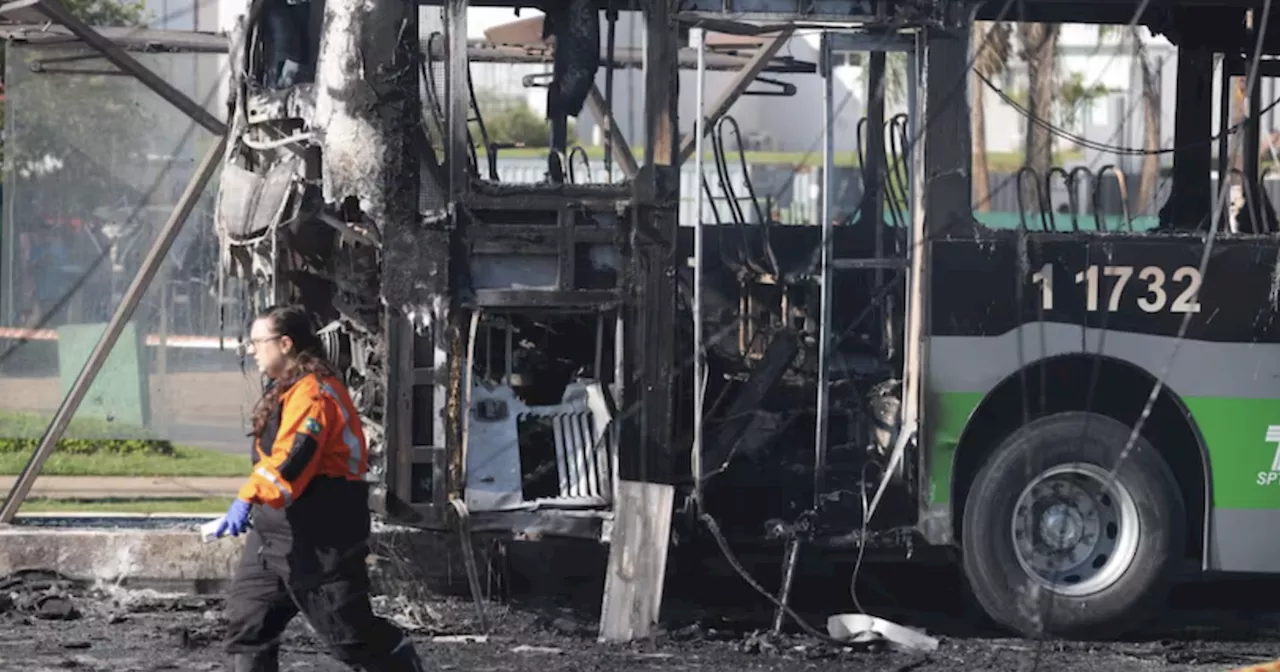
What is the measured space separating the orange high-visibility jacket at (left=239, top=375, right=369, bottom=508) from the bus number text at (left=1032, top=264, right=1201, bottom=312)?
3.48 metres

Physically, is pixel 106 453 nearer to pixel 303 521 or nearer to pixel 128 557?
pixel 128 557

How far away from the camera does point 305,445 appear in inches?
233

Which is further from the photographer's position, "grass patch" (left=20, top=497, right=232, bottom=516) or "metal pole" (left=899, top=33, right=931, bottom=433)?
"grass patch" (left=20, top=497, right=232, bottom=516)

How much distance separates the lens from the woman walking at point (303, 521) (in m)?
5.95

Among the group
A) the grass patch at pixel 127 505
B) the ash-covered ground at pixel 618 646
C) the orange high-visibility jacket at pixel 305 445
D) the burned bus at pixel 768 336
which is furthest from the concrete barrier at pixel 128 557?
the orange high-visibility jacket at pixel 305 445

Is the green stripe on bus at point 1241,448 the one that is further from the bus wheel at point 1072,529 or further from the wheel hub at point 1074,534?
the wheel hub at point 1074,534

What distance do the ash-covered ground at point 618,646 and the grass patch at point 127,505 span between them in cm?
231

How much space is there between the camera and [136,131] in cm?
1307

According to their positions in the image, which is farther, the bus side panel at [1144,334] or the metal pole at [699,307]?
the bus side panel at [1144,334]

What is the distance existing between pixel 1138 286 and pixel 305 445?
13.5 feet

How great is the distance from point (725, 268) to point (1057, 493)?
6.69 feet

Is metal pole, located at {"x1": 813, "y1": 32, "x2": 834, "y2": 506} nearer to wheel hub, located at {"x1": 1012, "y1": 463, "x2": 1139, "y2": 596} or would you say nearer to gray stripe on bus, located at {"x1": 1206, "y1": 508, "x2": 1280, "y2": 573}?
wheel hub, located at {"x1": 1012, "y1": 463, "x2": 1139, "y2": 596}

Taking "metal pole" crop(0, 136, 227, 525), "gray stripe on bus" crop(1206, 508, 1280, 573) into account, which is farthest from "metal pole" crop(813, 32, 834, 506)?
"metal pole" crop(0, 136, 227, 525)

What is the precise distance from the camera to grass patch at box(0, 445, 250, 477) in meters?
13.5
